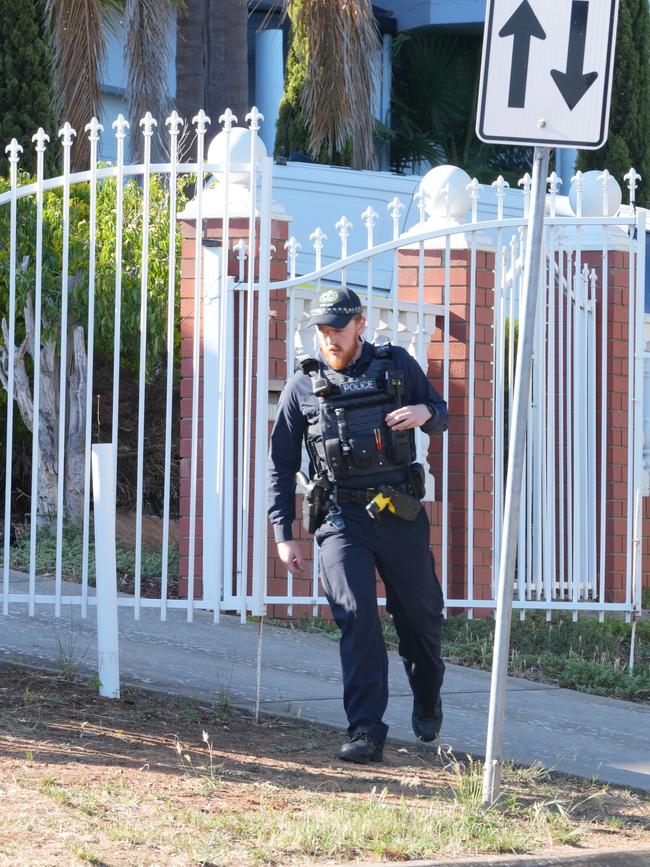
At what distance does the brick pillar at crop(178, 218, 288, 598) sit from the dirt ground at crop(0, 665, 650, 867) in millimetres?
1953

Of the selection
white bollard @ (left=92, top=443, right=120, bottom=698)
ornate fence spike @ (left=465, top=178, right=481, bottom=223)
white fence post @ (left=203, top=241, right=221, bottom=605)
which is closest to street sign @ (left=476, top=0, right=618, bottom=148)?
white bollard @ (left=92, top=443, right=120, bottom=698)

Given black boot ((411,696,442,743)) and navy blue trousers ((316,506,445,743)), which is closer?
navy blue trousers ((316,506,445,743))

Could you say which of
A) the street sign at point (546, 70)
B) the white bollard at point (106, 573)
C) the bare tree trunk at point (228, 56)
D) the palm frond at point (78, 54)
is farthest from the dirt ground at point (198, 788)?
the bare tree trunk at point (228, 56)

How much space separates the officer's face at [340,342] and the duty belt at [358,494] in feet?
1.55

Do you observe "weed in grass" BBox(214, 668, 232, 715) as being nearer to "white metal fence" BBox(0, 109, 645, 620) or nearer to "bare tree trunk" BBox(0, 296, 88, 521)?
"white metal fence" BBox(0, 109, 645, 620)

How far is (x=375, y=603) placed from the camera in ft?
16.7

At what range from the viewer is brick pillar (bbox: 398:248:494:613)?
8.13 m

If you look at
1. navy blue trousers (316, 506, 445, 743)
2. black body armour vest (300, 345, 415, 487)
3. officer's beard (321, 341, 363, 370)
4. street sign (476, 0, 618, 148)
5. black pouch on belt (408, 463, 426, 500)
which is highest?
street sign (476, 0, 618, 148)

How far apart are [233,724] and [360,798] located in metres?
1.13

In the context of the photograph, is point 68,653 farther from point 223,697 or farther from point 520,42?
point 520,42

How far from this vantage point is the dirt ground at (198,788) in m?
3.77

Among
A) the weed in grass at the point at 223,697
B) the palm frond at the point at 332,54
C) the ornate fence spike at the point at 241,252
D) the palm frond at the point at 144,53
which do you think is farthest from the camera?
the palm frond at the point at 144,53

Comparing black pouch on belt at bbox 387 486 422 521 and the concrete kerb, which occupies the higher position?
black pouch on belt at bbox 387 486 422 521

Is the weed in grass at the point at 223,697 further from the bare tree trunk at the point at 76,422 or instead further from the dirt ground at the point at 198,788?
the bare tree trunk at the point at 76,422
